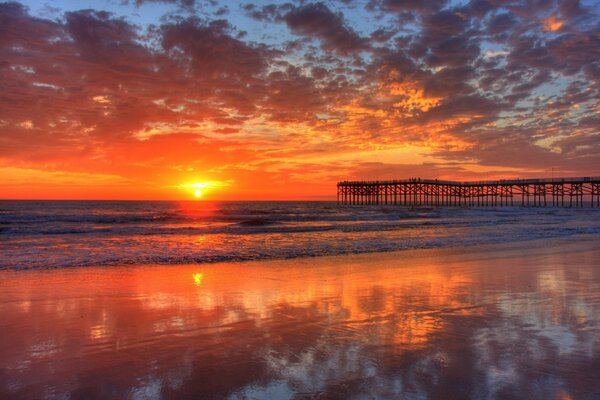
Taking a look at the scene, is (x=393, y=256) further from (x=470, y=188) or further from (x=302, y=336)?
(x=470, y=188)

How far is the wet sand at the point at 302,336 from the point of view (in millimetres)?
3635

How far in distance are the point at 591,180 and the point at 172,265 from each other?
79.3 m

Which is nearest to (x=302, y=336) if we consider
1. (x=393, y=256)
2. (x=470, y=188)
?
(x=393, y=256)

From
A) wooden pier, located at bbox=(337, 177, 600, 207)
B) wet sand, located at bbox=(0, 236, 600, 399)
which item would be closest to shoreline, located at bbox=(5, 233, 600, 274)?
wet sand, located at bbox=(0, 236, 600, 399)

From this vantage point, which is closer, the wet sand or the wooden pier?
the wet sand

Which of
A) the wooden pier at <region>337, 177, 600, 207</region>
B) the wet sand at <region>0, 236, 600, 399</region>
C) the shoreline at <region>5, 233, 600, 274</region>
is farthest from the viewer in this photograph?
the wooden pier at <region>337, 177, 600, 207</region>

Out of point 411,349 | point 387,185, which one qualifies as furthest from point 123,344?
point 387,185

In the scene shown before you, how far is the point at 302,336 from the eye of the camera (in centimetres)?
500

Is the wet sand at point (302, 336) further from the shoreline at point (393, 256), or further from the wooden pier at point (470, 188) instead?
the wooden pier at point (470, 188)

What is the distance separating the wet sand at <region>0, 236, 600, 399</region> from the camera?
11.9 ft

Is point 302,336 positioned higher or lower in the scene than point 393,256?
higher

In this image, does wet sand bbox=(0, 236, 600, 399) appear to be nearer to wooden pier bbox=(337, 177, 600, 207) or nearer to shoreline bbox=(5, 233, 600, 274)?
shoreline bbox=(5, 233, 600, 274)

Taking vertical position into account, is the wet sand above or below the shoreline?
above

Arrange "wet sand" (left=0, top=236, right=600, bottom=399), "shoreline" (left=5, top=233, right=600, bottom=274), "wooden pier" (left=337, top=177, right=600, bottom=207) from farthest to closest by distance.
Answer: "wooden pier" (left=337, top=177, right=600, bottom=207)
"shoreline" (left=5, top=233, right=600, bottom=274)
"wet sand" (left=0, top=236, right=600, bottom=399)
